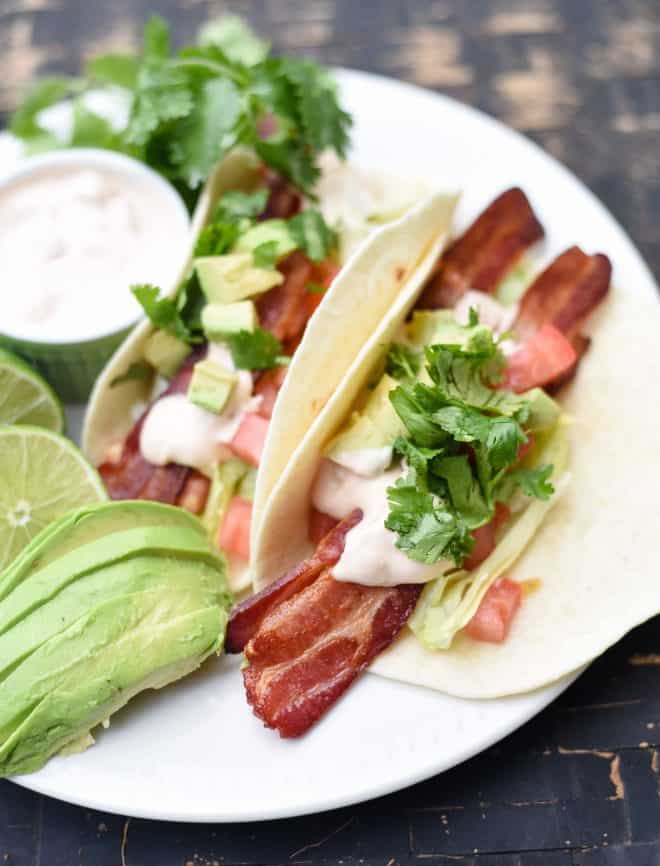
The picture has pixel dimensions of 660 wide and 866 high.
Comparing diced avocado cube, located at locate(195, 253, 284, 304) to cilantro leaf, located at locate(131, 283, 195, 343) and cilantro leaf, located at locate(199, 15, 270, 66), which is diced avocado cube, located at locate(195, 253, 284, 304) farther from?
cilantro leaf, located at locate(199, 15, 270, 66)

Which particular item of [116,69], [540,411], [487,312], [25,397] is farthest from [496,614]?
[116,69]

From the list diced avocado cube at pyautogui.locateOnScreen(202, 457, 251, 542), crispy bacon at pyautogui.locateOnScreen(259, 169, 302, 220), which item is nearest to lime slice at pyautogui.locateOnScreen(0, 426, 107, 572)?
diced avocado cube at pyautogui.locateOnScreen(202, 457, 251, 542)

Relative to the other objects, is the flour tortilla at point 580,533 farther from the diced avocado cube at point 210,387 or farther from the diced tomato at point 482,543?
the diced avocado cube at point 210,387

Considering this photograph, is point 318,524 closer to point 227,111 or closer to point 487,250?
point 487,250

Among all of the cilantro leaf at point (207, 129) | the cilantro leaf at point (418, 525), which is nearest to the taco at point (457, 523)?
the cilantro leaf at point (418, 525)

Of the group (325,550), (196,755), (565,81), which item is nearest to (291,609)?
(325,550)
